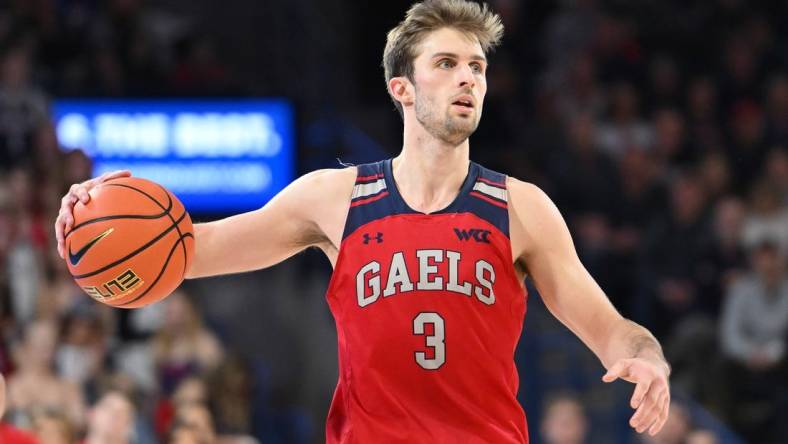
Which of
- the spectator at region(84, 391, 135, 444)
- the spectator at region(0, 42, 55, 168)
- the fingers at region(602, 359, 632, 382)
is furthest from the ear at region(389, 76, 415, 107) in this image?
the spectator at region(0, 42, 55, 168)

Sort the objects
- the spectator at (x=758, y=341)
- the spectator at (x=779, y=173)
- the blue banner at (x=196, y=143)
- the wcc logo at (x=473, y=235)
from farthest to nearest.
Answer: the blue banner at (x=196, y=143)
the spectator at (x=779, y=173)
the spectator at (x=758, y=341)
the wcc logo at (x=473, y=235)

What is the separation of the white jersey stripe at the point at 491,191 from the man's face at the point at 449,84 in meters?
0.17

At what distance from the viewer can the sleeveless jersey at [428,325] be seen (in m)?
4.23

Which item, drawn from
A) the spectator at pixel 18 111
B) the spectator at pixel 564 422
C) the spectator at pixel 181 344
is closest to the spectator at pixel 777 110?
the spectator at pixel 564 422

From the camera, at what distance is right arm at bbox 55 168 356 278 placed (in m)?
4.55

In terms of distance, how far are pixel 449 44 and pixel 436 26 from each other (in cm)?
11

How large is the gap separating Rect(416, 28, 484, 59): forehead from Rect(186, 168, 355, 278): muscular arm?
504 mm

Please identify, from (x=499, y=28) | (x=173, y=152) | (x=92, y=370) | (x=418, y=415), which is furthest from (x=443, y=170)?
(x=173, y=152)

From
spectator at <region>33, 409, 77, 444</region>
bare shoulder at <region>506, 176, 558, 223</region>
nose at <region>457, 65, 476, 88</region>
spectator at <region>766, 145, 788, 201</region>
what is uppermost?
nose at <region>457, 65, 476, 88</region>

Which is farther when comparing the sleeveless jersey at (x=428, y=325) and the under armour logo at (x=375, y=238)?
the under armour logo at (x=375, y=238)

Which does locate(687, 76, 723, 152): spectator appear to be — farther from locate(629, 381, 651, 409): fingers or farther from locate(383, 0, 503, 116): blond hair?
locate(629, 381, 651, 409): fingers

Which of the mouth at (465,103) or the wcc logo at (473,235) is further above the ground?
the mouth at (465,103)

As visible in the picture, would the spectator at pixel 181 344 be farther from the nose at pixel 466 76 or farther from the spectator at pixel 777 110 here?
the nose at pixel 466 76

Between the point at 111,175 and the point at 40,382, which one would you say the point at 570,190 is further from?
the point at 111,175
